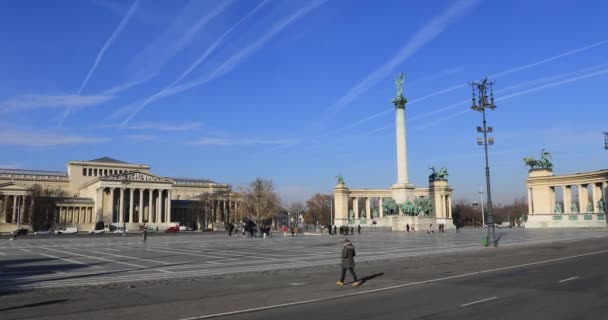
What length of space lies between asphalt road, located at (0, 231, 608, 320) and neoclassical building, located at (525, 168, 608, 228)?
222ft

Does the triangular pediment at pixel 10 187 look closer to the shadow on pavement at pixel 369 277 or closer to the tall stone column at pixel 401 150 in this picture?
the tall stone column at pixel 401 150

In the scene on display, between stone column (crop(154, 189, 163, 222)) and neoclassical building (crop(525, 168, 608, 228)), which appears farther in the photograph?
stone column (crop(154, 189, 163, 222))

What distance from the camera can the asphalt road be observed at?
36.6ft

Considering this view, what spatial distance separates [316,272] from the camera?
20.4 meters

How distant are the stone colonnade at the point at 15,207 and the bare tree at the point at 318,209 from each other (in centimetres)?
8008

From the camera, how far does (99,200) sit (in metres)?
132

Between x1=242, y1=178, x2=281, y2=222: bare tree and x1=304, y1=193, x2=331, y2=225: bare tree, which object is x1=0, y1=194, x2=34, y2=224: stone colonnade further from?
x1=304, y1=193, x2=331, y2=225: bare tree

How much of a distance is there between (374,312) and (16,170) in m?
179

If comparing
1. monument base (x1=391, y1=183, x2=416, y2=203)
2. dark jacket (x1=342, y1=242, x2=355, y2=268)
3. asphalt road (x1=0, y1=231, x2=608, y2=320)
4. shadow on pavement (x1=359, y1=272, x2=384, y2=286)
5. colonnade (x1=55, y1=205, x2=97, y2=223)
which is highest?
monument base (x1=391, y1=183, x2=416, y2=203)

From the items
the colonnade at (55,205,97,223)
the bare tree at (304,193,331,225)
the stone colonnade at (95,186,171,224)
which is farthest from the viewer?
the bare tree at (304,193,331,225)

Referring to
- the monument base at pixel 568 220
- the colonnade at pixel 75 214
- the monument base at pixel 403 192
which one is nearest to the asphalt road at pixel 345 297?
the monument base at pixel 403 192

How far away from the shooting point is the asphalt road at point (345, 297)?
11141mm

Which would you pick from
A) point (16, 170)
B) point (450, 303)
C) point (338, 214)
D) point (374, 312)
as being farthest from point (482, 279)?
point (16, 170)

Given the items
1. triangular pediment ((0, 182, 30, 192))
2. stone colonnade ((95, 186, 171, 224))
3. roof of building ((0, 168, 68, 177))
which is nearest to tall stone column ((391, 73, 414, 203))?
stone colonnade ((95, 186, 171, 224))
